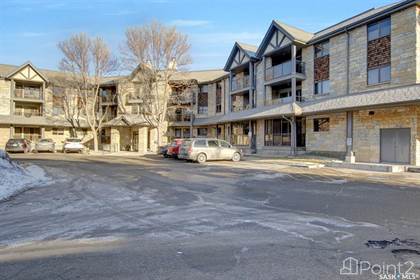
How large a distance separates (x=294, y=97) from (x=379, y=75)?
6.60 meters

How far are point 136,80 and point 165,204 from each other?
3513cm

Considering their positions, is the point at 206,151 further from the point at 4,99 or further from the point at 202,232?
the point at 4,99

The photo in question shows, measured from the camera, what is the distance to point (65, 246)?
15.3ft

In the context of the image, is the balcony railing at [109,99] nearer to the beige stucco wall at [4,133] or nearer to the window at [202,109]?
the window at [202,109]

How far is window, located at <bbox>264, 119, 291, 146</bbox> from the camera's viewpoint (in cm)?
2702

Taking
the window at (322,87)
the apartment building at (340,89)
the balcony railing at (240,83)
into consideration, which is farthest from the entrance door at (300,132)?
the balcony railing at (240,83)

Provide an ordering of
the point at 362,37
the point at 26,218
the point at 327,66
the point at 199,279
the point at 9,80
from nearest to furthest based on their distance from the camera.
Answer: the point at 199,279 → the point at 26,218 → the point at 362,37 → the point at 327,66 → the point at 9,80

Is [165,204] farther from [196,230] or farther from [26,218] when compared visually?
[26,218]

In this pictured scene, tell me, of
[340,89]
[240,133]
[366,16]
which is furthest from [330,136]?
[240,133]

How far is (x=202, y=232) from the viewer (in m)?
5.39

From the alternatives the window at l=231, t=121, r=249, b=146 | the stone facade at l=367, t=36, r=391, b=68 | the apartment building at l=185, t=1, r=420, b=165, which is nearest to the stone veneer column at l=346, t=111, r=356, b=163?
the apartment building at l=185, t=1, r=420, b=165

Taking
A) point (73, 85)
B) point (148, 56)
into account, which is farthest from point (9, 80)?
point (148, 56)

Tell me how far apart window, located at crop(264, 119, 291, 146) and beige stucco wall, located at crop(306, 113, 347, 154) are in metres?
2.15

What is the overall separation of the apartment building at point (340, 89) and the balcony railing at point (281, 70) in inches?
3.5
